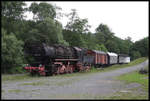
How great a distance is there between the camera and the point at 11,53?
2508 cm

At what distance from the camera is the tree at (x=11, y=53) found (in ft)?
79.0

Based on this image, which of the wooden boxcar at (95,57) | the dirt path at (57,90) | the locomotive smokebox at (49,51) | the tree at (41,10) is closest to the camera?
the dirt path at (57,90)

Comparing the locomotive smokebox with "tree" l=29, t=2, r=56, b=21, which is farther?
"tree" l=29, t=2, r=56, b=21

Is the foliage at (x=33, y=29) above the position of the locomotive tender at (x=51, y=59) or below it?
above

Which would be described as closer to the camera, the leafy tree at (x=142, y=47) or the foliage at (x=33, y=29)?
the foliage at (x=33, y=29)

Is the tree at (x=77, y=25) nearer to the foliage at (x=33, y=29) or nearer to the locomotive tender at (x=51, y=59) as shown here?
the foliage at (x=33, y=29)

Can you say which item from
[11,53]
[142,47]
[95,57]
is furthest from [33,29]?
[142,47]

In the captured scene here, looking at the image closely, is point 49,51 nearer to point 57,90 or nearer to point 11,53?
point 11,53

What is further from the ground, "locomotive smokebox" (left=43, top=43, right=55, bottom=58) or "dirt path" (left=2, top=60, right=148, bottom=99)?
"locomotive smokebox" (left=43, top=43, right=55, bottom=58)

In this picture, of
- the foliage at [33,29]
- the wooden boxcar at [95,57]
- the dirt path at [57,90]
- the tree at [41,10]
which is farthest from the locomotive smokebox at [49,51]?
the tree at [41,10]

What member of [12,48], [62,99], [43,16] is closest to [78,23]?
[43,16]

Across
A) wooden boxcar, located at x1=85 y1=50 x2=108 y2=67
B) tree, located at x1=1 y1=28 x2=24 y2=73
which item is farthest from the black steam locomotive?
wooden boxcar, located at x1=85 y1=50 x2=108 y2=67

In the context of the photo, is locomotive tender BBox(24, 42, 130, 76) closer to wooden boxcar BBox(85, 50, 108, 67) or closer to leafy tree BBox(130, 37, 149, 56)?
wooden boxcar BBox(85, 50, 108, 67)

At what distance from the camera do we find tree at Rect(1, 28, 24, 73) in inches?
948
